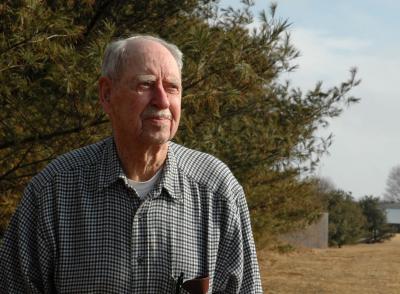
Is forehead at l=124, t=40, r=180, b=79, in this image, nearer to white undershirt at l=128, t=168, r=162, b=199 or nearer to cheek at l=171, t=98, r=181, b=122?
cheek at l=171, t=98, r=181, b=122

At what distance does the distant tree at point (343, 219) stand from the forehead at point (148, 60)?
1073 inches

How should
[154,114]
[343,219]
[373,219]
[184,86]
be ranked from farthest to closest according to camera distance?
[373,219] < [343,219] < [184,86] < [154,114]

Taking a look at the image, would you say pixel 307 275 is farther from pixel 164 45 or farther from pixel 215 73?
pixel 164 45

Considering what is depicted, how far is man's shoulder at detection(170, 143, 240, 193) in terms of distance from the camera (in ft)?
7.64

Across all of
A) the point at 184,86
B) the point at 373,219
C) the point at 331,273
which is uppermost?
the point at 184,86

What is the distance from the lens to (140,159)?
224 centimetres

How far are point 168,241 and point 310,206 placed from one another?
30.4 ft

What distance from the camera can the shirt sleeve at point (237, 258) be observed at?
228 cm

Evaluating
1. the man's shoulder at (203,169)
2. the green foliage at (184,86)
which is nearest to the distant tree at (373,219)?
the green foliage at (184,86)

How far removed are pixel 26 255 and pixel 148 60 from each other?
2.10ft

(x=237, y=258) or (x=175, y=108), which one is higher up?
(x=175, y=108)

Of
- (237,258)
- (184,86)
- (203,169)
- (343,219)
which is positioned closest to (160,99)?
(203,169)

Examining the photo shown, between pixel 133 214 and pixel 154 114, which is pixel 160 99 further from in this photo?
pixel 133 214

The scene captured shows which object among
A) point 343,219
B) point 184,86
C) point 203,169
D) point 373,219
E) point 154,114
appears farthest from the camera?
point 373,219
